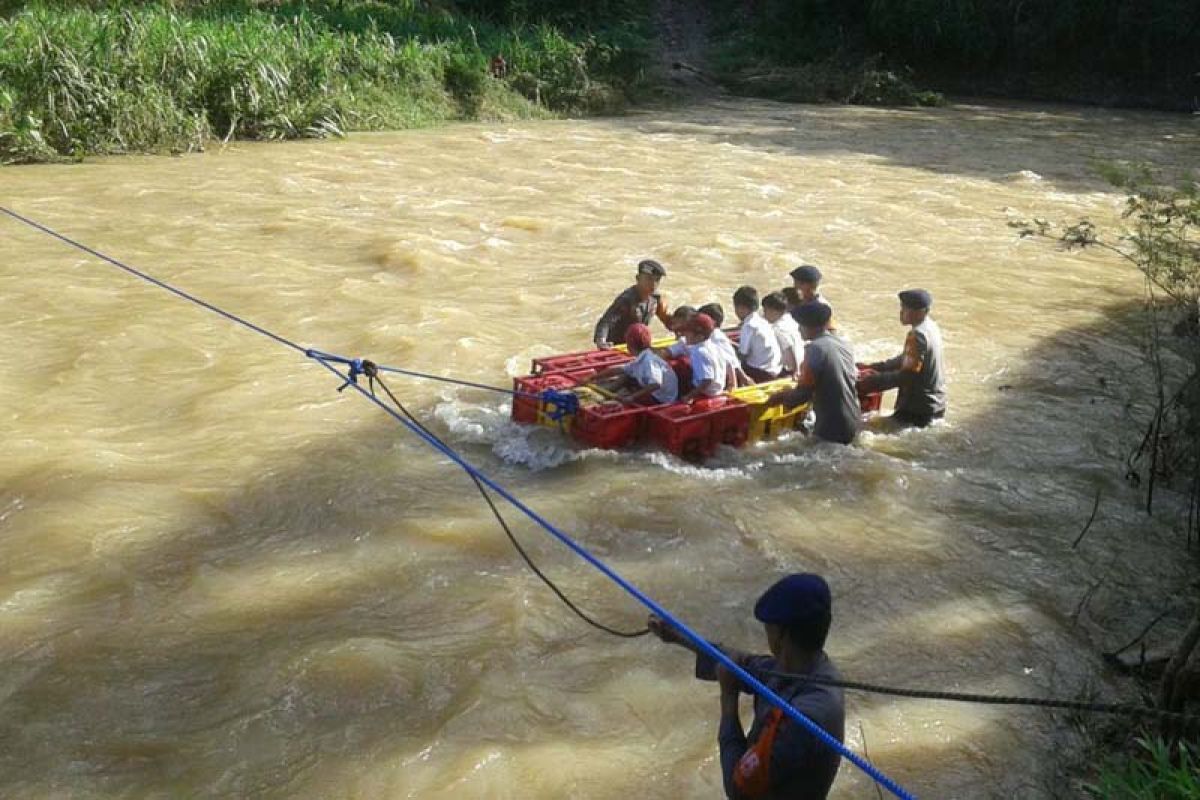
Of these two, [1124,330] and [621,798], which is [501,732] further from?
[1124,330]

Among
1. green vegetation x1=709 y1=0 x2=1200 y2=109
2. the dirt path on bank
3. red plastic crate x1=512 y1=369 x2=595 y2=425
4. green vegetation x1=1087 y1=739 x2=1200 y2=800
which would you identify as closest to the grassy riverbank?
the dirt path on bank

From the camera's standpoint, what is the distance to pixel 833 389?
7648mm

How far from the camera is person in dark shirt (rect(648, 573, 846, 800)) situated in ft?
10.1

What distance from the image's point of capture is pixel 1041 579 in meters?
6.39

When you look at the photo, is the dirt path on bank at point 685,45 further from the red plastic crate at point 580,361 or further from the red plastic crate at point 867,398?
the red plastic crate at point 580,361

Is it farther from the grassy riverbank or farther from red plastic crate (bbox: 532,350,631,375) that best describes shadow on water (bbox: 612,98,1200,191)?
red plastic crate (bbox: 532,350,631,375)

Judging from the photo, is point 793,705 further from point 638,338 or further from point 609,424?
point 638,338

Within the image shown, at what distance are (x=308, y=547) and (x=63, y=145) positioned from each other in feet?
39.7

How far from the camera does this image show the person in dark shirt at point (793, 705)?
10.1 feet

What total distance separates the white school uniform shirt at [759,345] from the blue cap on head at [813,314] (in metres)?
0.68

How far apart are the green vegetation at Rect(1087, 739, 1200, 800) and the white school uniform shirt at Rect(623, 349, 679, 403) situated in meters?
3.89

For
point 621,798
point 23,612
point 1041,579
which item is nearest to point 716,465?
point 1041,579

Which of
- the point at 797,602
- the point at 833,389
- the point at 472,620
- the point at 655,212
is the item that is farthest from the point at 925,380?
the point at 655,212

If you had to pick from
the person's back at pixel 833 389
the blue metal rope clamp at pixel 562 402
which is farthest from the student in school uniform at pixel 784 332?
the blue metal rope clamp at pixel 562 402
